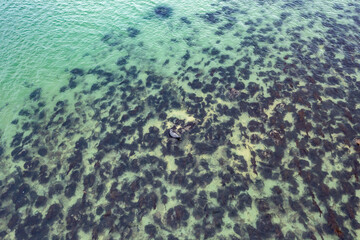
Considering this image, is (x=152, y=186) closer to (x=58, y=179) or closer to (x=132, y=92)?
(x=58, y=179)

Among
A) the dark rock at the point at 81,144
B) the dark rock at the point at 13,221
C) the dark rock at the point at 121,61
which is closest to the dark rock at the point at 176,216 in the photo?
the dark rock at the point at 81,144

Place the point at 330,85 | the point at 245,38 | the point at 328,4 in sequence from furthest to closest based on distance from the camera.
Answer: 1. the point at 328,4
2. the point at 245,38
3. the point at 330,85

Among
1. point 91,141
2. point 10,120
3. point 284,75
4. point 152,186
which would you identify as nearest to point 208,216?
point 152,186

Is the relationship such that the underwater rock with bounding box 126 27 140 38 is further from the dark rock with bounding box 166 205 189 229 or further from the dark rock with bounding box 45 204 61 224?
the dark rock with bounding box 166 205 189 229

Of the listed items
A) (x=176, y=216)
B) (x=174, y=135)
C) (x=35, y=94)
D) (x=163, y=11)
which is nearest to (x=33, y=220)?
(x=176, y=216)

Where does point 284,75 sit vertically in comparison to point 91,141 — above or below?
above

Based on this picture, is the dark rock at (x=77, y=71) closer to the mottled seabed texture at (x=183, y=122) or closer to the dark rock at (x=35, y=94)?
the mottled seabed texture at (x=183, y=122)

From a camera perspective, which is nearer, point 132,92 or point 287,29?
point 132,92
